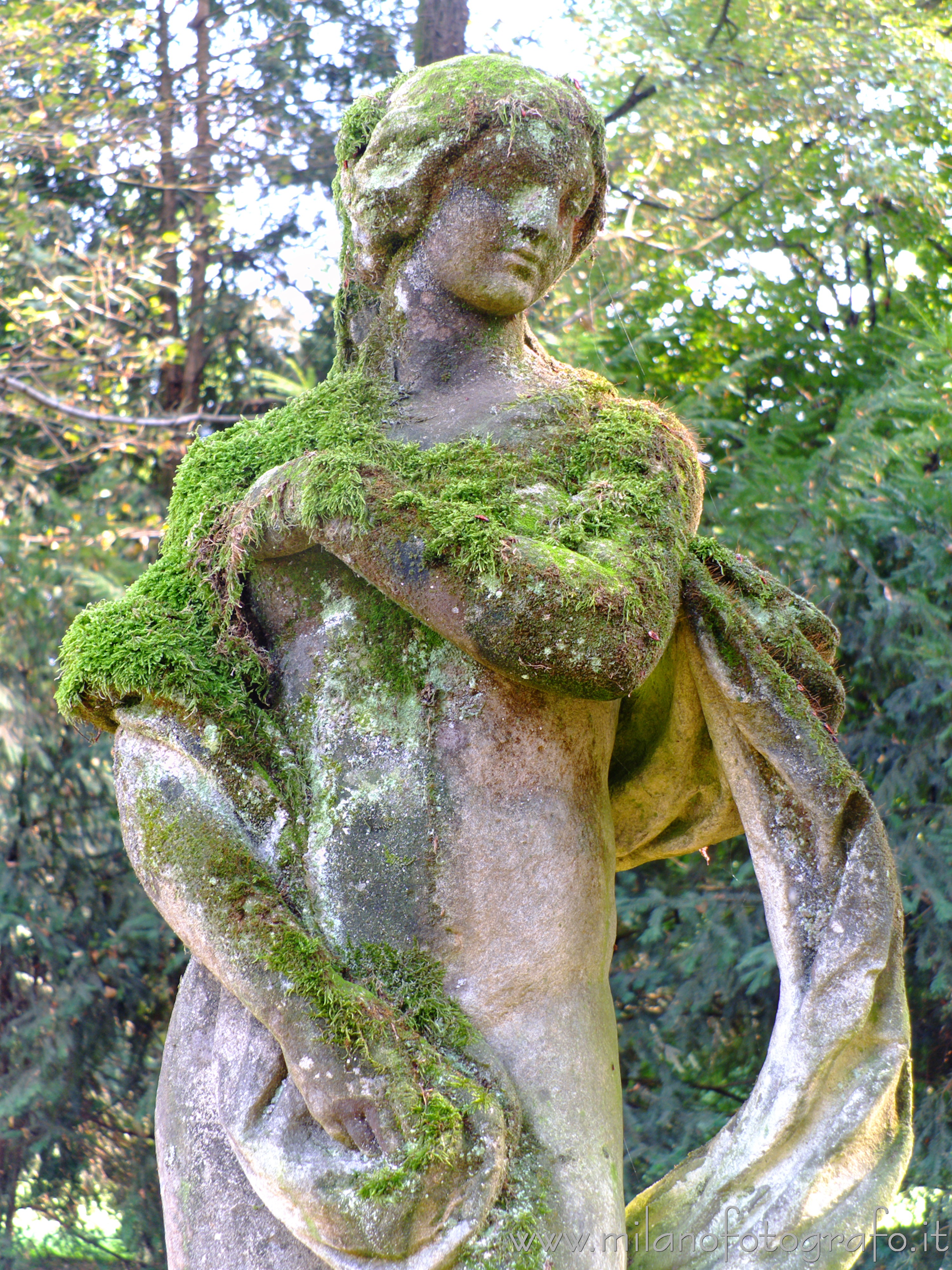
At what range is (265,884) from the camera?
82.0 inches

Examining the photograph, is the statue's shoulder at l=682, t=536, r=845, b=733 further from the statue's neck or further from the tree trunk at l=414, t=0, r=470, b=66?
the tree trunk at l=414, t=0, r=470, b=66

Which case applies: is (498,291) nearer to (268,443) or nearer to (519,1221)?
(268,443)

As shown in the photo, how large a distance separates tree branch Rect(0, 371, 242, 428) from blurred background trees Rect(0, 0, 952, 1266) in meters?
0.07

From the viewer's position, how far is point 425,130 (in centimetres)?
229

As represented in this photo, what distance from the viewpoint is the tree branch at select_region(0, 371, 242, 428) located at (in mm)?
6512

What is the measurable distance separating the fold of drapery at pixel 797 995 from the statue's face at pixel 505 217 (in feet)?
2.14

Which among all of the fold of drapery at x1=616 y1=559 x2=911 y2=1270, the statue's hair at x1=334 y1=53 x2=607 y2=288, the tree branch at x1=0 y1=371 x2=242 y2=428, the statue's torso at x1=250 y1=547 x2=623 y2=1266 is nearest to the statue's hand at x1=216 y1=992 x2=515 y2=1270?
the statue's torso at x1=250 y1=547 x2=623 y2=1266

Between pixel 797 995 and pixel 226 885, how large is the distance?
98 centimetres

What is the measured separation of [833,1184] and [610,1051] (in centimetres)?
42

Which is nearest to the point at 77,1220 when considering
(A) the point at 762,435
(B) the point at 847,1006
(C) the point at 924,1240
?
(C) the point at 924,1240

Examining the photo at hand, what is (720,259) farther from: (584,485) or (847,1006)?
(847,1006)

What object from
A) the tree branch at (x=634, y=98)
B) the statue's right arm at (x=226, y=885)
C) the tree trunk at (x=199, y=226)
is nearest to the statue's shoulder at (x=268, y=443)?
the statue's right arm at (x=226, y=885)

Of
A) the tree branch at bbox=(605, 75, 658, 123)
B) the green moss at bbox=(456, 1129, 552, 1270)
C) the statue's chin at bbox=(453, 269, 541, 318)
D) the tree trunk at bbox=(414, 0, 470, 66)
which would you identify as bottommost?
the green moss at bbox=(456, 1129, 552, 1270)

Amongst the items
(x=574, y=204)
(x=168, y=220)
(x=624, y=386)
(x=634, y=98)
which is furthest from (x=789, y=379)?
(x=574, y=204)
